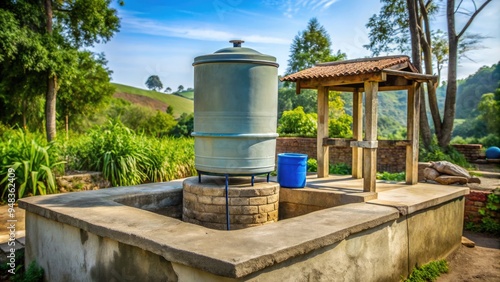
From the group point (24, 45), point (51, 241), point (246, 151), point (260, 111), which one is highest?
point (24, 45)

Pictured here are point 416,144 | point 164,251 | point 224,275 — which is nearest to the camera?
point 224,275

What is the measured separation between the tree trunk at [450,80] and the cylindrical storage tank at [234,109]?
10.4 m

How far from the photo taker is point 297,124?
51.2 ft

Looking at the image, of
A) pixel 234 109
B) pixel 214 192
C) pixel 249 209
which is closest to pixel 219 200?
pixel 214 192

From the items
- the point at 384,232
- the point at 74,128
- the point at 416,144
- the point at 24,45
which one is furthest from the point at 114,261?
the point at 74,128

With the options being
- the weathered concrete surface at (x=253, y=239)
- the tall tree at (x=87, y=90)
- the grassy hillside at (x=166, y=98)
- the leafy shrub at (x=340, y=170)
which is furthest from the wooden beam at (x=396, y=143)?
the grassy hillside at (x=166, y=98)

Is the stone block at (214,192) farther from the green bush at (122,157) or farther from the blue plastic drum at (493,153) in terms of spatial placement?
the blue plastic drum at (493,153)

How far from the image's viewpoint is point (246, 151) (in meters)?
4.58

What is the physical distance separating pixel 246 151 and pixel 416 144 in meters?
3.22

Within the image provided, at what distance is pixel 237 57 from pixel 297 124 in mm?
11317

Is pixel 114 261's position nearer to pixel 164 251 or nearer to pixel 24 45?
pixel 164 251

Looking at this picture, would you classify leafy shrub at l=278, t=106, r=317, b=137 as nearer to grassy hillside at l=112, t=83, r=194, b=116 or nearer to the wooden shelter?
the wooden shelter

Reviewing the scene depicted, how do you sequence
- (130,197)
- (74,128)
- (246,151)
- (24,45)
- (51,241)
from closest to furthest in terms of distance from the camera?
(51,241) → (246,151) → (130,197) → (24,45) → (74,128)

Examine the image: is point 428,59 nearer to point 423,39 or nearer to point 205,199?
point 423,39
